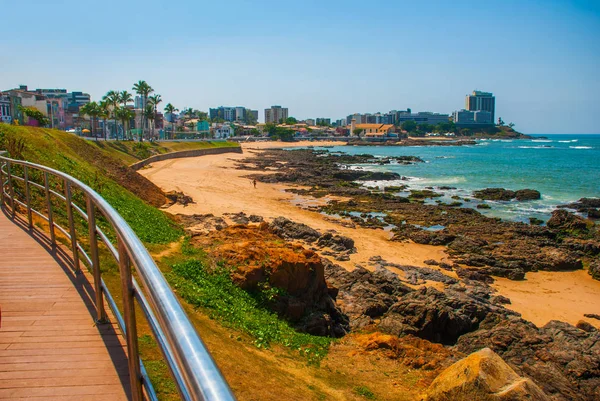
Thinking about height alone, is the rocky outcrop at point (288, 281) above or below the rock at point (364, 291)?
above

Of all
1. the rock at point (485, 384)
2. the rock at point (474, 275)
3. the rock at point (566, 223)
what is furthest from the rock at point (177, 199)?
the rock at point (566, 223)

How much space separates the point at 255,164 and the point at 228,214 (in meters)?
40.2

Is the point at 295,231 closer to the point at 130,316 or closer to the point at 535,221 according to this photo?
the point at 535,221

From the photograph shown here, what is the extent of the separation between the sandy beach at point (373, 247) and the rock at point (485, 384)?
8.22 meters

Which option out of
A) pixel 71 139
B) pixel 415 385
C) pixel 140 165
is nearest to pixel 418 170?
pixel 140 165

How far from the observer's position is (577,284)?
17.6 metres

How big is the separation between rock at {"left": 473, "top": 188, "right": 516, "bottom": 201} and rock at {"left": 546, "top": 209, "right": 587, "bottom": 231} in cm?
1089

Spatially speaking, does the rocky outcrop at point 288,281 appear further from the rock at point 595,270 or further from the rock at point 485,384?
the rock at point 595,270

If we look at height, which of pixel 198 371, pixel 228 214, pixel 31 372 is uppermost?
pixel 198 371

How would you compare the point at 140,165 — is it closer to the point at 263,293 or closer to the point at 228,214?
the point at 228,214

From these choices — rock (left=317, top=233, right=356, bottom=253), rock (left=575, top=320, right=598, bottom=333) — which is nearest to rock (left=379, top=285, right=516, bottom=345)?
rock (left=575, top=320, right=598, bottom=333)

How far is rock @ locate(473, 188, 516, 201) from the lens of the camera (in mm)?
38906

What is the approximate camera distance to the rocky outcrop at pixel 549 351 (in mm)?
8680

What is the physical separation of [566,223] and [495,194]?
546 inches
